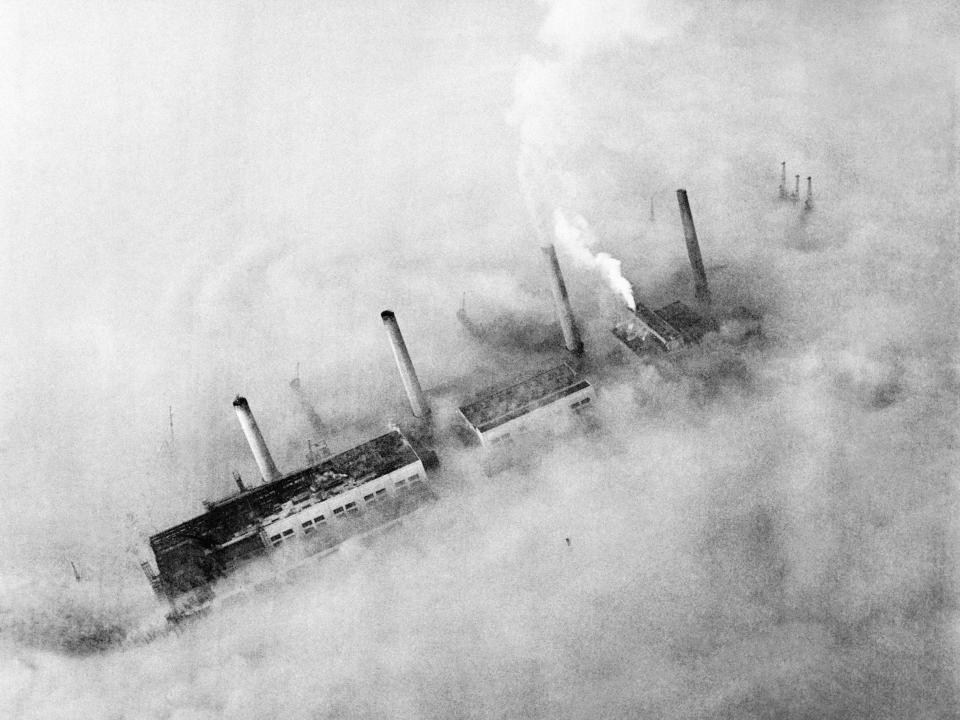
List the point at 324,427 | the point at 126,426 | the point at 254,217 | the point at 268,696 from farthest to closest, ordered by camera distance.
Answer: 1. the point at 254,217
2. the point at 126,426
3. the point at 324,427
4. the point at 268,696

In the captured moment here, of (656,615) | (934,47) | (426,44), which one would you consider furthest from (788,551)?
(426,44)

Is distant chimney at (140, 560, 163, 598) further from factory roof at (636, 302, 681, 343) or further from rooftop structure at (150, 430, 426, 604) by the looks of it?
factory roof at (636, 302, 681, 343)

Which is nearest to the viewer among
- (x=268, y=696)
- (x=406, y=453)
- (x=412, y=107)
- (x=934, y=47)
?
(x=268, y=696)

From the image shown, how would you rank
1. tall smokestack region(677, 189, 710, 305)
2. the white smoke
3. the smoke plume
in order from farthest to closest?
the white smoke < tall smokestack region(677, 189, 710, 305) < the smoke plume

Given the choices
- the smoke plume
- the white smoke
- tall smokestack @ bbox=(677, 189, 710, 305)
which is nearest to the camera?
the smoke plume

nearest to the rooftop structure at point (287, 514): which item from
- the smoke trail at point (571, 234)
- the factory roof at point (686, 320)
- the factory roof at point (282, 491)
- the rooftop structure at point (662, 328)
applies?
the factory roof at point (282, 491)

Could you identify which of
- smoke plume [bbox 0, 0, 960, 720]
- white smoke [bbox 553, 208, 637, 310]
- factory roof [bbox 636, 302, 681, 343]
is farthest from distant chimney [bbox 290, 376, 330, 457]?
factory roof [bbox 636, 302, 681, 343]

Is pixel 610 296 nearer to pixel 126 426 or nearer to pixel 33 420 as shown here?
pixel 126 426
